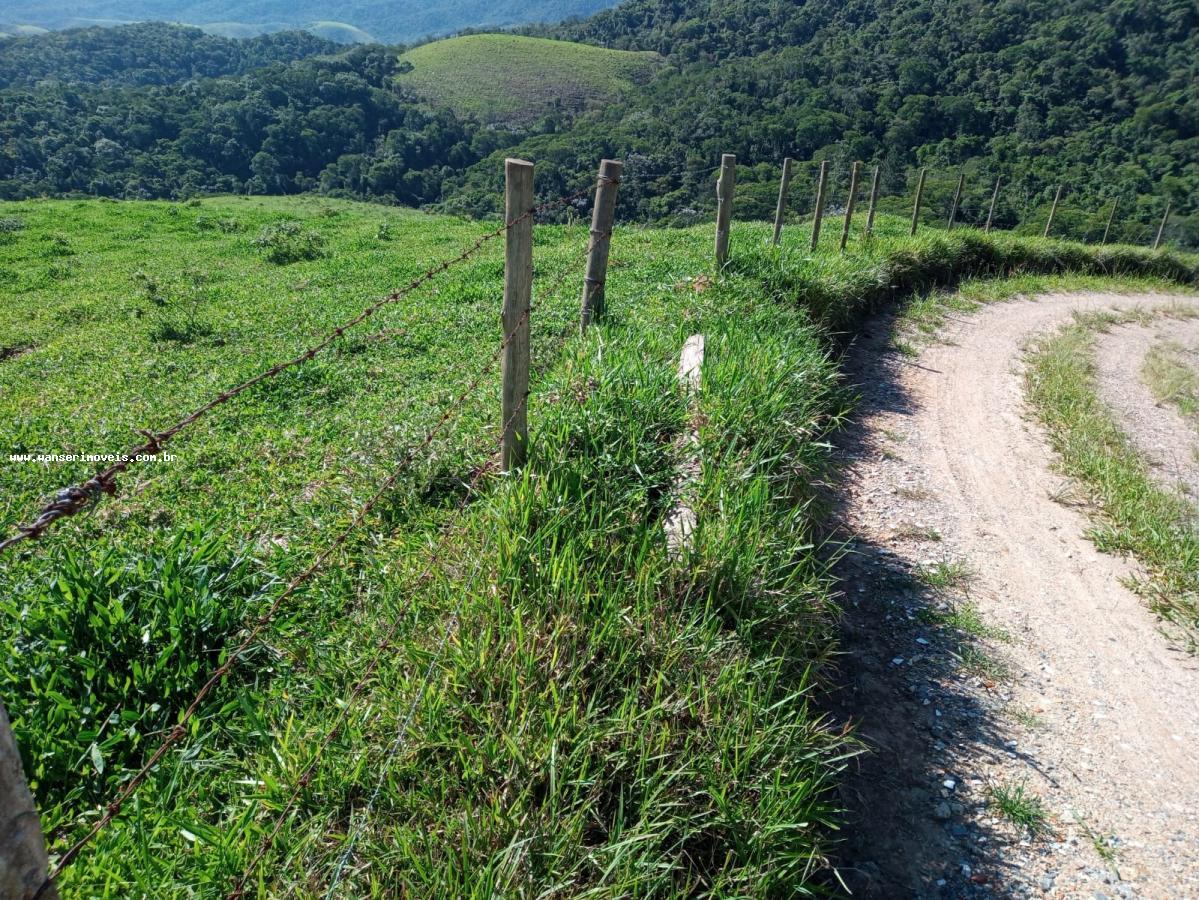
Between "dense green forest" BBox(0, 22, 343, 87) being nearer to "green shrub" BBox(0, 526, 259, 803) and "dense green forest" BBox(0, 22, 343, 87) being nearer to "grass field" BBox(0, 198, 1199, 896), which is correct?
"grass field" BBox(0, 198, 1199, 896)

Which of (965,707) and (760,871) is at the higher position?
(760,871)

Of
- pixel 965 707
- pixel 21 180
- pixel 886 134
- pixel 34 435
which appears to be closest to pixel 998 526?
pixel 965 707

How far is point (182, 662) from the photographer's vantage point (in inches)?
123

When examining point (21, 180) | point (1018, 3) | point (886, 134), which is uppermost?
point (1018, 3)

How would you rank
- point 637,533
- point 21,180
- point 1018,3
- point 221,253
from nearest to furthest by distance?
point 637,533, point 221,253, point 21,180, point 1018,3

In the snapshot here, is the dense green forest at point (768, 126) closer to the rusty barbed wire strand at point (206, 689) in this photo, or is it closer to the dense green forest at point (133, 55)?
the rusty barbed wire strand at point (206, 689)

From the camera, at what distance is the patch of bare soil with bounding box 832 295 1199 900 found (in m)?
3.27

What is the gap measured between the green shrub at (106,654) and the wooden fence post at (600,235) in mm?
3463

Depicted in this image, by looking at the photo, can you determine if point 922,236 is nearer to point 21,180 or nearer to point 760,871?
point 760,871

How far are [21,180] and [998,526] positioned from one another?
66090 millimetres

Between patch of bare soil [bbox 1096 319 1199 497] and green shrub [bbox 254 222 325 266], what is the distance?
575 inches

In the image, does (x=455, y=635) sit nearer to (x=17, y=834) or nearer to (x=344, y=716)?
(x=344, y=716)

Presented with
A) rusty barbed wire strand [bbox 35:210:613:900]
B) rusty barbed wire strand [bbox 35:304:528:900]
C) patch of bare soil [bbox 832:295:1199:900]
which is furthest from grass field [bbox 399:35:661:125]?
rusty barbed wire strand [bbox 35:304:528:900]

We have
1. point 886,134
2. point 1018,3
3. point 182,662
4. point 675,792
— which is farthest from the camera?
point 1018,3
